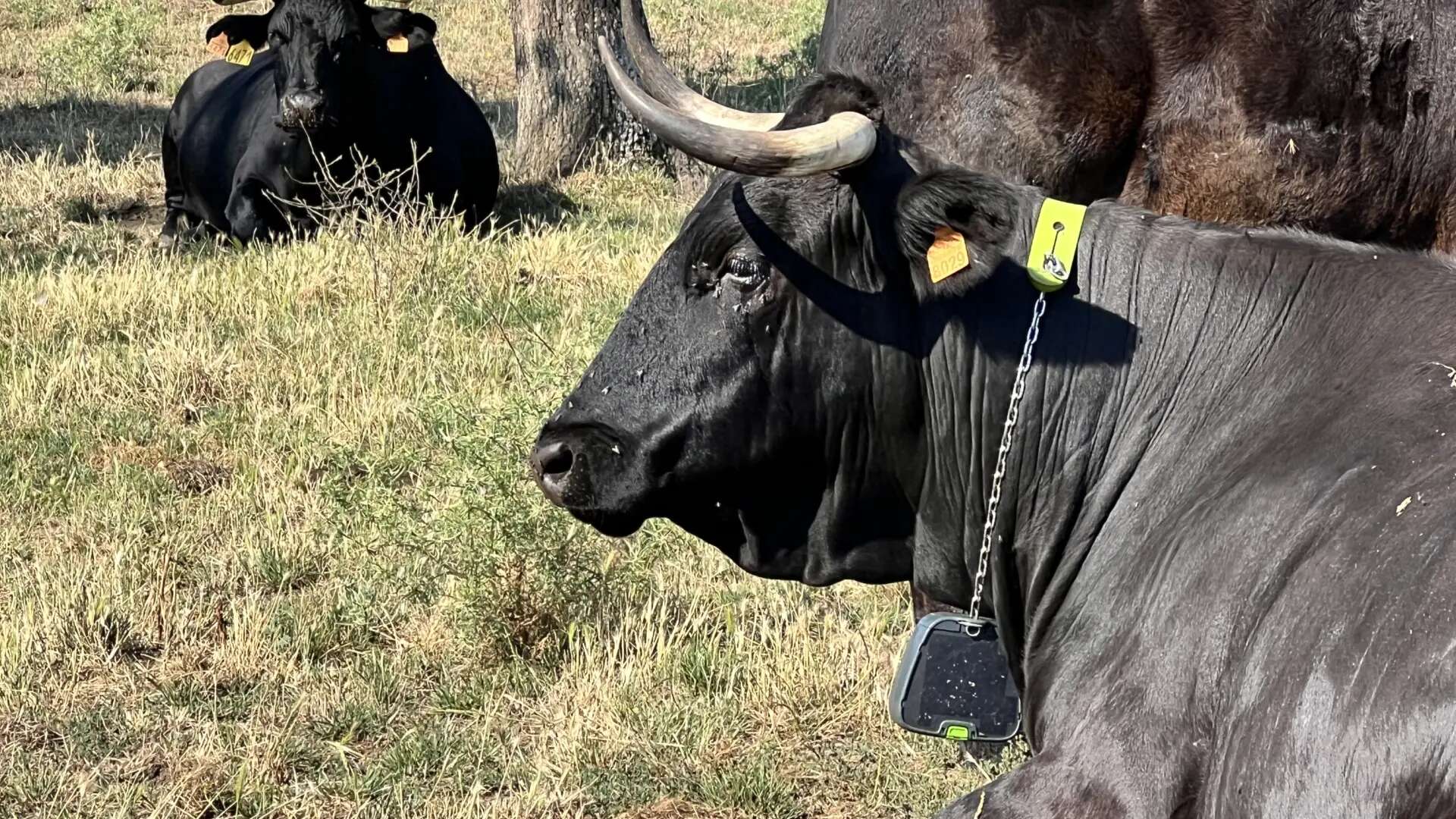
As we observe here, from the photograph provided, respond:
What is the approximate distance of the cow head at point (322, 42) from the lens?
1112 centimetres

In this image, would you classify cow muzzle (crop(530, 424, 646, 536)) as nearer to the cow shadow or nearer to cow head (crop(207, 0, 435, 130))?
cow head (crop(207, 0, 435, 130))

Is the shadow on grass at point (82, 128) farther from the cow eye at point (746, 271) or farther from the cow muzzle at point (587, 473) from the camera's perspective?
the cow eye at point (746, 271)

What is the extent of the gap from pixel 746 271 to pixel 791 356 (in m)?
0.20

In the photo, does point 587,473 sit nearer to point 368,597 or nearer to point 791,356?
point 791,356

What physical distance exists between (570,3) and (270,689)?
8.83 meters

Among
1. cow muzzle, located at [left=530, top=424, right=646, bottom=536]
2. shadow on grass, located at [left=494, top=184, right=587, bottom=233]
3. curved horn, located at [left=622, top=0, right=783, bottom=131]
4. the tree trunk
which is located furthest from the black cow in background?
cow muzzle, located at [left=530, top=424, right=646, bottom=536]

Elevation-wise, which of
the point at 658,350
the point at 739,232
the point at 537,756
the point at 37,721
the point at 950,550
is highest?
the point at 739,232

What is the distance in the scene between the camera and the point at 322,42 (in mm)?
11430

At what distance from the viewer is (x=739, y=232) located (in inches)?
143

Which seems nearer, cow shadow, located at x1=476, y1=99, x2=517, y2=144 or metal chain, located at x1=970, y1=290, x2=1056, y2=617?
metal chain, located at x1=970, y1=290, x2=1056, y2=617

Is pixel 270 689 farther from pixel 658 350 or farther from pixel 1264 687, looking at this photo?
pixel 1264 687

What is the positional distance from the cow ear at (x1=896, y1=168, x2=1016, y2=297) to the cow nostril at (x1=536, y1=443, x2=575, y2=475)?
838 millimetres

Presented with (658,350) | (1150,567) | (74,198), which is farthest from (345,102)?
(1150,567)

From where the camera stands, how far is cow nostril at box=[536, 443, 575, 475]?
3727 mm
